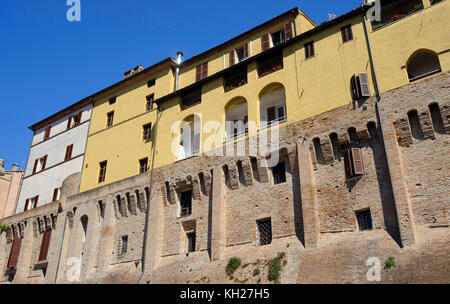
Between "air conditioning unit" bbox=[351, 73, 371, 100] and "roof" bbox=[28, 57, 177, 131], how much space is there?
1427 cm

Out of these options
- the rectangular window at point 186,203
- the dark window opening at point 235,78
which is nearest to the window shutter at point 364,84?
the dark window opening at point 235,78

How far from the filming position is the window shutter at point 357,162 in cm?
1703

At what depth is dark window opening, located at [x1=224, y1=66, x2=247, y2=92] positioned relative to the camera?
23531mm

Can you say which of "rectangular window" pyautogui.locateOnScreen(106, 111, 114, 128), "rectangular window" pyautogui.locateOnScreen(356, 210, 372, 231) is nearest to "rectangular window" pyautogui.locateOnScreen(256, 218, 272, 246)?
"rectangular window" pyautogui.locateOnScreen(356, 210, 372, 231)

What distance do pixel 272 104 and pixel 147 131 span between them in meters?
9.35

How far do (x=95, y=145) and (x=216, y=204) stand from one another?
1373 centimetres

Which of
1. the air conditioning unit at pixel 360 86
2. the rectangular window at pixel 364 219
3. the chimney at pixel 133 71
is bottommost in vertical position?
the rectangular window at pixel 364 219

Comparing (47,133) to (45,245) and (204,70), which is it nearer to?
(45,245)

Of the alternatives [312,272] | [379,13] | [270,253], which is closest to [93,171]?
[270,253]

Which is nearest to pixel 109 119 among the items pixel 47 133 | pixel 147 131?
pixel 147 131

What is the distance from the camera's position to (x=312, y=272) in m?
15.6

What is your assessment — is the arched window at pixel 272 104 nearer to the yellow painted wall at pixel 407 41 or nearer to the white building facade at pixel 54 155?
the yellow painted wall at pixel 407 41

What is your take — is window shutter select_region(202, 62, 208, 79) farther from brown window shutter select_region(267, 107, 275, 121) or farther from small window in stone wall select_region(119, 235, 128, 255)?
small window in stone wall select_region(119, 235, 128, 255)

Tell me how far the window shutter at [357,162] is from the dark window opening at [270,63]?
6.93 metres
